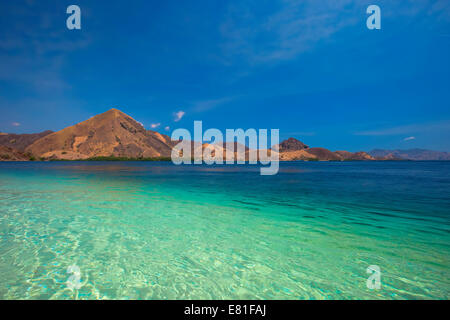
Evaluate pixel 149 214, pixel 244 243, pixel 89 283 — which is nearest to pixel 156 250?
pixel 89 283

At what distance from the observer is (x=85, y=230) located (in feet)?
31.7

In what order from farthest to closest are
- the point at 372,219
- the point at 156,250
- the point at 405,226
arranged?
the point at 372,219 < the point at 405,226 < the point at 156,250

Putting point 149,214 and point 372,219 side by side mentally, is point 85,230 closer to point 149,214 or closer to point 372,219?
point 149,214

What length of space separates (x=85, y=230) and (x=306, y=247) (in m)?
9.43

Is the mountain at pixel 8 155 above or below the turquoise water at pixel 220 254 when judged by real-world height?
above

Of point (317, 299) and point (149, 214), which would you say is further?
point (149, 214)

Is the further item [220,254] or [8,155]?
[8,155]

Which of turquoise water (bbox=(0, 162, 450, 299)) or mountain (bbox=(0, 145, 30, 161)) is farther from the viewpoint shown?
mountain (bbox=(0, 145, 30, 161))

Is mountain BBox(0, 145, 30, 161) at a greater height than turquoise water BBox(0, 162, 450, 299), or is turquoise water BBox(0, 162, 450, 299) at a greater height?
mountain BBox(0, 145, 30, 161)

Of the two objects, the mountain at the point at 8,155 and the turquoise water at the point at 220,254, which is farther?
the mountain at the point at 8,155
